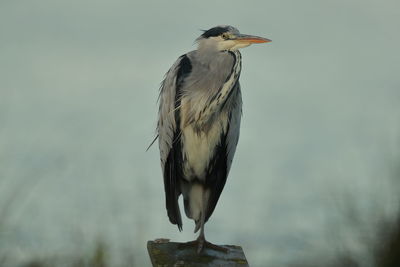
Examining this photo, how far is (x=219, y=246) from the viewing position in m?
5.34

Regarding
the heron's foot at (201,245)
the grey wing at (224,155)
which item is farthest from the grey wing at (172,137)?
the heron's foot at (201,245)

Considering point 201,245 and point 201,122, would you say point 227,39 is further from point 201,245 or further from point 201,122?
point 201,245

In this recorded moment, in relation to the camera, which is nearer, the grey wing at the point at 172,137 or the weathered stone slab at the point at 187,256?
the weathered stone slab at the point at 187,256

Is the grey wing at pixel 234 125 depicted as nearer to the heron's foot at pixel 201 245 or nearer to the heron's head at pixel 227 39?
the heron's head at pixel 227 39

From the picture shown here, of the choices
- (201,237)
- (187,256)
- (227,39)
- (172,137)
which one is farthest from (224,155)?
(187,256)

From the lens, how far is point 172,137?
5.88 meters

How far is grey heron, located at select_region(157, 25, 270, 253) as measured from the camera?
19.1ft

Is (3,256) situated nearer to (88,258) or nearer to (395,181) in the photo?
(88,258)

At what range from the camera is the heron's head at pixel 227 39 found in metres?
6.02

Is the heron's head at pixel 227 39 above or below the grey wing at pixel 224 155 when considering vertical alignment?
above

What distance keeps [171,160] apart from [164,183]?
0.74ft

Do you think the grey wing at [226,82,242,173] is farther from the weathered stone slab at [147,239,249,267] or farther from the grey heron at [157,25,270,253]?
the weathered stone slab at [147,239,249,267]

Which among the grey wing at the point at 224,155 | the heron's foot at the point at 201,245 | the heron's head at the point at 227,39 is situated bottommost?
the heron's foot at the point at 201,245

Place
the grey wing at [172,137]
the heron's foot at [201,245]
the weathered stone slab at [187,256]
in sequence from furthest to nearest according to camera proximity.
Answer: the grey wing at [172,137], the heron's foot at [201,245], the weathered stone slab at [187,256]
